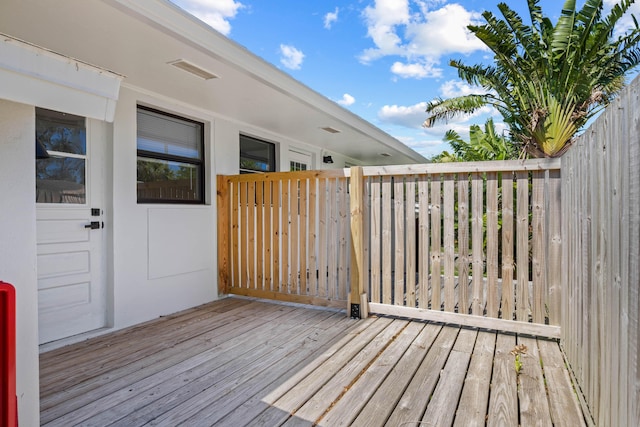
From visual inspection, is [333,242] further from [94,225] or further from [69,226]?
[69,226]

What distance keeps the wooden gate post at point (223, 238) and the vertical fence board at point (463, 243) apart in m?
2.87

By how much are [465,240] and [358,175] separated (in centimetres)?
127

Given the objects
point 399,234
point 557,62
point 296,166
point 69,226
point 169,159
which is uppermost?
point 557,62

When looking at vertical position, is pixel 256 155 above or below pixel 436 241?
above

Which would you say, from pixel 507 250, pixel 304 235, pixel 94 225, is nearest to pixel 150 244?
pixel 94 225

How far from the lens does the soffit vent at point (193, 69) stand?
3.11 meters

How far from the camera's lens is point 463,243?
3.47 metres

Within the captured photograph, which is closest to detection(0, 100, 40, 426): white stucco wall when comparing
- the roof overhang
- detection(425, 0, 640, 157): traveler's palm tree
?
the roof overhang

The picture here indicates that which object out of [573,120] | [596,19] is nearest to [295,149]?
[573,120]

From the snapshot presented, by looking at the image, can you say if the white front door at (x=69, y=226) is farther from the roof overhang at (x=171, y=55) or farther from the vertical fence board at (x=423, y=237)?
the vertical fence board at (x=423, y=237)

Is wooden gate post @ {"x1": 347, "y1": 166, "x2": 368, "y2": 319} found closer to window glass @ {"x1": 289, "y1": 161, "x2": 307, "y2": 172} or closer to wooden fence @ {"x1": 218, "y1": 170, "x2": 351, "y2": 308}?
wooden fence @ {"x1": 218, "y1": 170, "x2": 351, "y2": 308}

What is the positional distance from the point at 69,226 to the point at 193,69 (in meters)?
1.80

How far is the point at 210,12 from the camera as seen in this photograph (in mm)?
7973

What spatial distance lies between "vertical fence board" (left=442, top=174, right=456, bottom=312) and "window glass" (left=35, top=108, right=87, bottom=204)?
3430 mm
